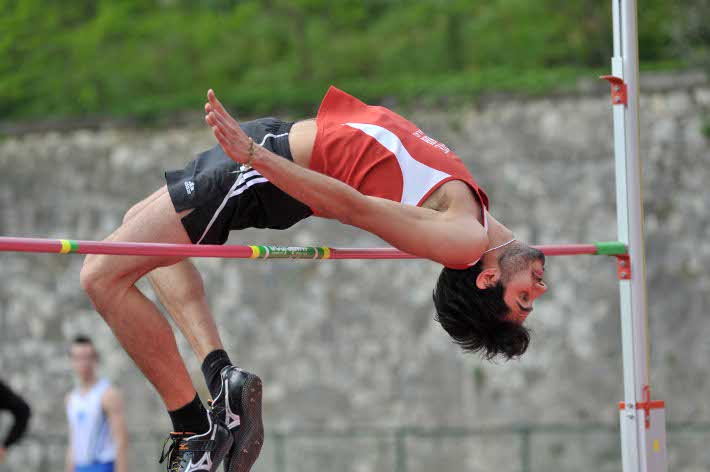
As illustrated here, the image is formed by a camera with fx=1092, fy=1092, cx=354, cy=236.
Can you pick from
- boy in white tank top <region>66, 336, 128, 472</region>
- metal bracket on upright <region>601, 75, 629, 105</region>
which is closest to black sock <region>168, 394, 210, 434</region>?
metal bracket on upright <region>601, 75, 629, 105</region>

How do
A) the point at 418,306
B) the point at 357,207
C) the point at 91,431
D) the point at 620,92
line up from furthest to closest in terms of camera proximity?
the point at 418,306
the point at 91,431
the point at 620,92
the point at 357,207

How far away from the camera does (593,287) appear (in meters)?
10.1

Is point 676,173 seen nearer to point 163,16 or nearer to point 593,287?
point 593,287

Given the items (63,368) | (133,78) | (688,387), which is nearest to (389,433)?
(688,387)

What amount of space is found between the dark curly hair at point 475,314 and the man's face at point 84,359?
11.7 ft

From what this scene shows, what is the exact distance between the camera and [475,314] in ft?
13.1

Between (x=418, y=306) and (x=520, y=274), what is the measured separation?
21.8 ft

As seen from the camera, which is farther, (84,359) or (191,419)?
(84,359)

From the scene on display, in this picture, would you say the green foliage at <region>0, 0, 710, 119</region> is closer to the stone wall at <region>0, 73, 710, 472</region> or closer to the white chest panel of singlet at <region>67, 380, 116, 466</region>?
the stone wall at <region>0, 73, 710, 472</region>

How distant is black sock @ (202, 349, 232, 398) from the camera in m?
4.12

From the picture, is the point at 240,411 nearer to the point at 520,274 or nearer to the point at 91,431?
the point at 520,274

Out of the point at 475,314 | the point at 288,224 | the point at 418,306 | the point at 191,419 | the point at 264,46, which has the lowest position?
the point at 191,419

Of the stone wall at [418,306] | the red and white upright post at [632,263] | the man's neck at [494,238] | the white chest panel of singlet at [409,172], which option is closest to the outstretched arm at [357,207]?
the white chest panel of singlet at [409,172]

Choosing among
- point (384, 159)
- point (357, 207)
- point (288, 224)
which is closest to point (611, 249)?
point (384, 159)
